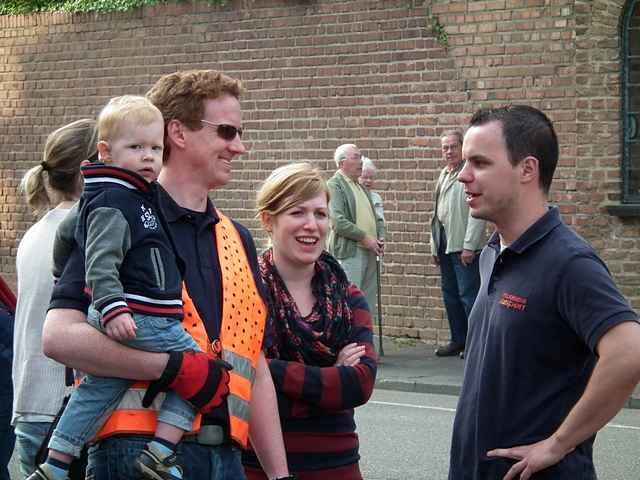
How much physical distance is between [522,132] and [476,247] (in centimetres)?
917

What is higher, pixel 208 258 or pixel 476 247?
pixel 208 258

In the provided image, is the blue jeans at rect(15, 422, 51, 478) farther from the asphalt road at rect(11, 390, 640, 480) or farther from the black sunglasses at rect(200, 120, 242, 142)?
the asphalt road at rect(11, 390, 640, 480)

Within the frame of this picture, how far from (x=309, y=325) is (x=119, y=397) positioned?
1.13 metres

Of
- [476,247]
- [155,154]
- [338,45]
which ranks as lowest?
[476,247]

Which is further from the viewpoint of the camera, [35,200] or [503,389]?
[35,200]

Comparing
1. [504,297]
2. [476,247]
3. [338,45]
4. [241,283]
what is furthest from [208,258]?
[338,45]

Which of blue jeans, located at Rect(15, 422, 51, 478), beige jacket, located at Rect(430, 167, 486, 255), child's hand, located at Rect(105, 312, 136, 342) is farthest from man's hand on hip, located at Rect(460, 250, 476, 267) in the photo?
child's hand, located at Rect(105, 312, 136, 342)

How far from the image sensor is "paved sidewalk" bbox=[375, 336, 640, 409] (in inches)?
472

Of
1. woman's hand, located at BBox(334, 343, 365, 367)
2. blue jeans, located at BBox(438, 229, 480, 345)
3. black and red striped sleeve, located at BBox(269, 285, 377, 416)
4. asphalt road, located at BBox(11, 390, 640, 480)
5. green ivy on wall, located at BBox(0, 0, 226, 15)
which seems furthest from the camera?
green ivy on wall, located at BBox(0, 0, 226, 15)

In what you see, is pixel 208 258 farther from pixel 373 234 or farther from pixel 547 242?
pixel 373 234

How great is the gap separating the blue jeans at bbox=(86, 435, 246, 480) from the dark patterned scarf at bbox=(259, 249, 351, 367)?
0.82 m

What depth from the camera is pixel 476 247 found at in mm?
13047

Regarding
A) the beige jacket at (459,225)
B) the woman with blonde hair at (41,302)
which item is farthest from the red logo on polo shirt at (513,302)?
the beige jacket at (459,225)

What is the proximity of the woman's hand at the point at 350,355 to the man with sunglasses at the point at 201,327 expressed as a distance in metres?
0.51
